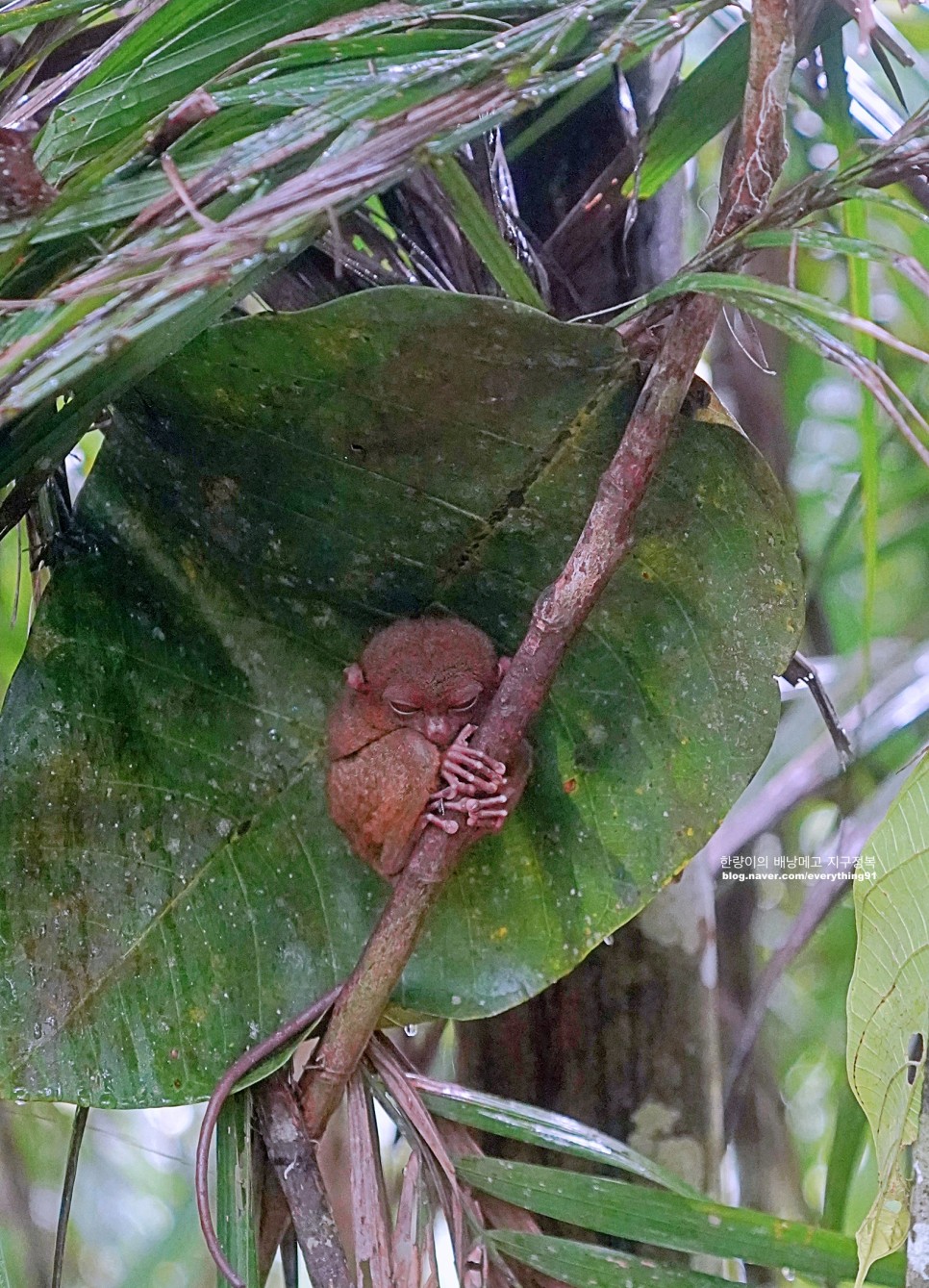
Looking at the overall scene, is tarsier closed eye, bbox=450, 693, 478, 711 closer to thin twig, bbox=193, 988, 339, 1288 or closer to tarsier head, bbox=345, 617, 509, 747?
tarsier head, bbox=345, 617, 509, 747

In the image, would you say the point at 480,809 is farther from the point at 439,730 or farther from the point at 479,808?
the point at 439,730

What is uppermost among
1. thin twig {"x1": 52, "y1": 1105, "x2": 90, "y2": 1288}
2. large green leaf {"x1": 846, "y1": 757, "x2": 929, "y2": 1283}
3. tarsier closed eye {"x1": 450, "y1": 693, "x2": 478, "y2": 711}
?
tarsier closed eye {"x1": 450, "y1": 693, "x2": 478, "y2": 711}

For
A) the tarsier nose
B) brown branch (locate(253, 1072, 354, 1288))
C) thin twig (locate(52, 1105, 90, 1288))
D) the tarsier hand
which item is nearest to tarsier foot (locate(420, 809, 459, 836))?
the tarsier hand

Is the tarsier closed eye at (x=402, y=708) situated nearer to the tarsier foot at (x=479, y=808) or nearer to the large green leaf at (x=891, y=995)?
the tarsier foot at (x=479, y=808)

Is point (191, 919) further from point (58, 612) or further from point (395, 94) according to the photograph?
point (395, 94)

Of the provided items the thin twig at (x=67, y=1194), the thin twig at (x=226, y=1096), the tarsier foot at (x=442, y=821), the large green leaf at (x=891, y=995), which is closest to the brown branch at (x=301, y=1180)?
the thin twig at (x=226, y=1096)

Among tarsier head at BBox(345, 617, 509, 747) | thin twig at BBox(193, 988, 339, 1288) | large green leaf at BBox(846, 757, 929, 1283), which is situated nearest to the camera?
large green leaf at BBox(846, 757, 929, 1283)

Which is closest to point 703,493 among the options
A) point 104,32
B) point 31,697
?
point 31,697
